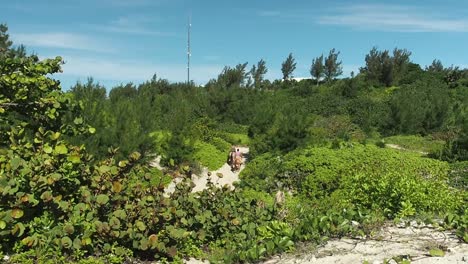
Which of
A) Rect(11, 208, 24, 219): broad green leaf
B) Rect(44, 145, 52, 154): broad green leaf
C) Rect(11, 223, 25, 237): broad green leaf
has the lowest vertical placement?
Rect(11, 223, 25, 237): broad green leaf

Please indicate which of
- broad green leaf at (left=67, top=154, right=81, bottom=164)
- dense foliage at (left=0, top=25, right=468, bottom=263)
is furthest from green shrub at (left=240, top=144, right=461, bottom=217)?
broad green leaf at (left=67, top=154, right=81, bottom=164)

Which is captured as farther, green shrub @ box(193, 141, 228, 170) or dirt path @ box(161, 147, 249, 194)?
green shrub @ box(193, 141, 228, 170)

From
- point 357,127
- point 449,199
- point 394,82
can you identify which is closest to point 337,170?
point 449,199

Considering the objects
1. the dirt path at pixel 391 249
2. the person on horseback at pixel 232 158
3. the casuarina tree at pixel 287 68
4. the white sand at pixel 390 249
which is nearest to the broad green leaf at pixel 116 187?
the white sand at pixel 390 249

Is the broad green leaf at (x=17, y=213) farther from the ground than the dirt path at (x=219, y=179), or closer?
farther from the ground

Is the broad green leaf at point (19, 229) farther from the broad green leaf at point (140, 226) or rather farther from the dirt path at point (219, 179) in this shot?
the dirt path at point (219, 179)

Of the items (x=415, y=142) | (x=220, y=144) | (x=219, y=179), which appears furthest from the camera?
(x=415, y=142)

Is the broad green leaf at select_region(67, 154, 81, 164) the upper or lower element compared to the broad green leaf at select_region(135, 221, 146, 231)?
upper

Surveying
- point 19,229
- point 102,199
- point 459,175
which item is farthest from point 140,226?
point 459,175

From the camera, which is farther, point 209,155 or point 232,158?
point 209,155

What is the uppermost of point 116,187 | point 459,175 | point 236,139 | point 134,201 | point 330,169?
point 116,187

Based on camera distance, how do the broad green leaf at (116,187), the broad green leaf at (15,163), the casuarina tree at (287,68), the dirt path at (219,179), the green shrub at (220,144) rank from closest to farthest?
the broad green leaf at (15,163), the broad green leaf at (116,187), the dirt path at (219,179), the green shrub at (220,144), the casuarina tree at (287,68)

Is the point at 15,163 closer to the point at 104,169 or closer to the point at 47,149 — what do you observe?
the point at 47,149

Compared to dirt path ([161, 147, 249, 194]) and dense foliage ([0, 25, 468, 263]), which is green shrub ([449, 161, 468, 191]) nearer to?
dense foliage ([0, 25, 468, 263])
